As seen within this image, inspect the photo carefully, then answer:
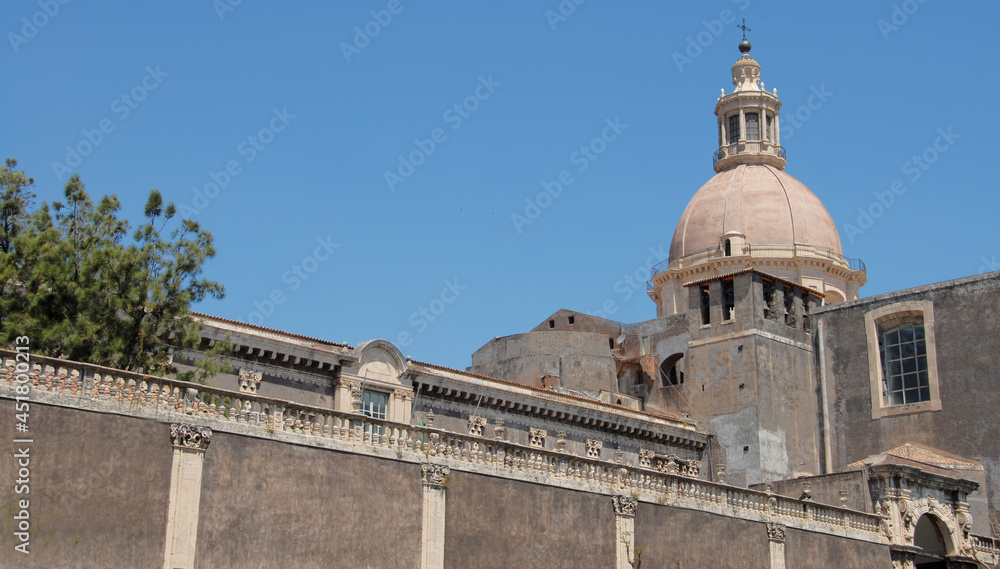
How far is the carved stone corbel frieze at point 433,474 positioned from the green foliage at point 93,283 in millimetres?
6628

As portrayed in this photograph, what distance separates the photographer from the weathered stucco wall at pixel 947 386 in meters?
39.3

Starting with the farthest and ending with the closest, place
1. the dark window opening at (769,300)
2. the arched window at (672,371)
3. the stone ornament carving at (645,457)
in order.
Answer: the arched window at (672,371), the dark window opening at (769,300), the stone ornament carving at (645,457)

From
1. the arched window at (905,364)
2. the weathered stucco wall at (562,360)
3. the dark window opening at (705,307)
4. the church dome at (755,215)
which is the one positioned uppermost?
the church dome at (755,215)

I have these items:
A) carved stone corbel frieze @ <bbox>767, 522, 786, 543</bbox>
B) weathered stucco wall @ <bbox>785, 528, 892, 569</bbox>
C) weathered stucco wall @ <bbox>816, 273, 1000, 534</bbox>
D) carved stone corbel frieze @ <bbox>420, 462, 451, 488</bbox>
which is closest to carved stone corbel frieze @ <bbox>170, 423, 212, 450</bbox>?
carved stone corbel frieze @ <bbox>420, 462, 451, 488</bbox>

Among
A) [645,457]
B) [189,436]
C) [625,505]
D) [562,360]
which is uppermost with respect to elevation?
[562,360]

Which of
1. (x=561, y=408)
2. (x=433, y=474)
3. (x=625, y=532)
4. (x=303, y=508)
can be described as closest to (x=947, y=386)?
(x=561, y=408)

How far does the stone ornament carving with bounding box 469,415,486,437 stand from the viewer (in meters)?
36.6

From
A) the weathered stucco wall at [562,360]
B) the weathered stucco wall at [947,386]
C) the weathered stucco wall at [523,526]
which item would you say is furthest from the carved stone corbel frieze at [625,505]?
the weathered stucco wall at [562,360]

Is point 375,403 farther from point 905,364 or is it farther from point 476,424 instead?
point 905,364

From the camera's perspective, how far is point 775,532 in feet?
97.8

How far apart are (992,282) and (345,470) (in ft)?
87.5

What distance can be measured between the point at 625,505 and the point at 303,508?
8.16 meters

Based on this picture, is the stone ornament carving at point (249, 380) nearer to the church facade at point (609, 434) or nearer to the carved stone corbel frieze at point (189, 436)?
the church facade at point (609, 434)

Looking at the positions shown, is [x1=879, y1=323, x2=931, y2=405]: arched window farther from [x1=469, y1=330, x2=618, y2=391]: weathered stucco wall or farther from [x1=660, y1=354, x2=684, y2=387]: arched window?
[x1=469, y1=330, x2=618, y2=391]: weathered stucco wall
